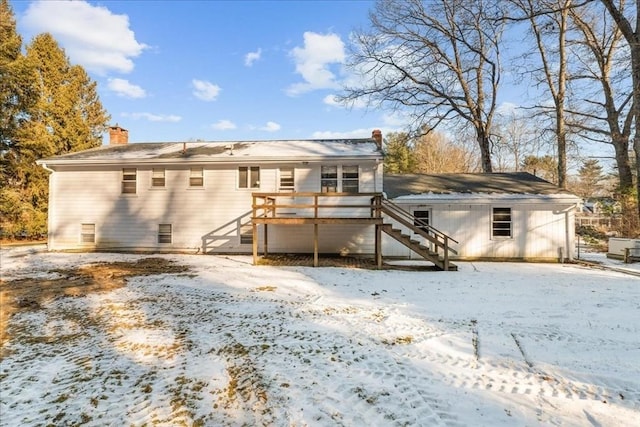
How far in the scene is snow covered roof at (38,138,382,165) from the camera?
14391 mm

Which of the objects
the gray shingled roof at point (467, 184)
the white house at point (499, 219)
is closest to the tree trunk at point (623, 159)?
the gray shingled roof at point (467, 184)

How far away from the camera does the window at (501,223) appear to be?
1405 cm

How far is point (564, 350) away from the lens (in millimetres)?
4680

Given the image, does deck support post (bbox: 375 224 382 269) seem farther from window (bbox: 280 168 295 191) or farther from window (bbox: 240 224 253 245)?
window (bbox: 240 224 253 245)

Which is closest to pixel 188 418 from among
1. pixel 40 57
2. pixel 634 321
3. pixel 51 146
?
pixel 634 321

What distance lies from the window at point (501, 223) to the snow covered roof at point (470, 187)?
0.61 metres

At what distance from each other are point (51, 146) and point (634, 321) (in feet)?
96.5

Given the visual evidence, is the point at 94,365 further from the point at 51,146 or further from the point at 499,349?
the point at 51,146

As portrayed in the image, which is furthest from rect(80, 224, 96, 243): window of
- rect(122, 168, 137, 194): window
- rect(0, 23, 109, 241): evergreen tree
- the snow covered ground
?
rect(0, 23, 109, 241): evergreen tree

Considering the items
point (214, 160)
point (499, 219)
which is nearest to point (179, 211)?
point (214, 160)

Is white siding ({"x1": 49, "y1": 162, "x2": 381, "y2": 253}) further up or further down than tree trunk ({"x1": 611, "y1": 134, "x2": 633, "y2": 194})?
further down

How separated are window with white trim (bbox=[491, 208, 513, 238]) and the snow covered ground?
6.10 m

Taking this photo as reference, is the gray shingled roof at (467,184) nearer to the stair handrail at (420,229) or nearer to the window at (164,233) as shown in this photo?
the stair handrail at (420,229)

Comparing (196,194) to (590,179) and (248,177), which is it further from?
(590,179)
